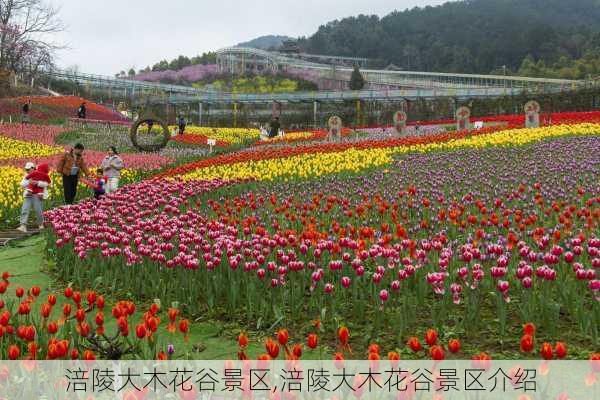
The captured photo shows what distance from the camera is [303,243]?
651 cm

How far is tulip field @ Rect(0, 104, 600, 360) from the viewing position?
507cm

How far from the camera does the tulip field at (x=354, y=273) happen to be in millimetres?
5070

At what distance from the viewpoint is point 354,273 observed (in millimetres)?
6367

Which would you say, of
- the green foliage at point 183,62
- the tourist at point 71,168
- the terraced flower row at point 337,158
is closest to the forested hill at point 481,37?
the green foliage at point 183,62

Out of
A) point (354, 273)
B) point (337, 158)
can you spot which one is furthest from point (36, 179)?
point (337, 158)

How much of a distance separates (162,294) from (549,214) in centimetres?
575

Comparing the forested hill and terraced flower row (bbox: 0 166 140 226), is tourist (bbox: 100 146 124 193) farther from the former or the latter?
the forested hill

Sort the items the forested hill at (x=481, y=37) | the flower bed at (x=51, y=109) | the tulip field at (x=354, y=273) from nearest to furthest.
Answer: the tulip field at (x=354, y=273), the flower bed at (x=51, y=109), the forested hill at (x=481, y=37)

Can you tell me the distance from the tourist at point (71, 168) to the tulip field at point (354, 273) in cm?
245

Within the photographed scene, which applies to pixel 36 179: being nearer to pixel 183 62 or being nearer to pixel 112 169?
pixel 112 169

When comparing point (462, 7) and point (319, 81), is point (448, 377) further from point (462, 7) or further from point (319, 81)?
point (462, 7)

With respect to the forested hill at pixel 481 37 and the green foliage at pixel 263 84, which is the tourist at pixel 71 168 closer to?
the forested hill at pixel 481 37

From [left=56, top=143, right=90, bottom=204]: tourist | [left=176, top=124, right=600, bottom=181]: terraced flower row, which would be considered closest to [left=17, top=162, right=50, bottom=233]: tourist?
[left=56, top=143, right=90, bottom=204]: tourist

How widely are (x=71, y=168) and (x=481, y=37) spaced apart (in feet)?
393
